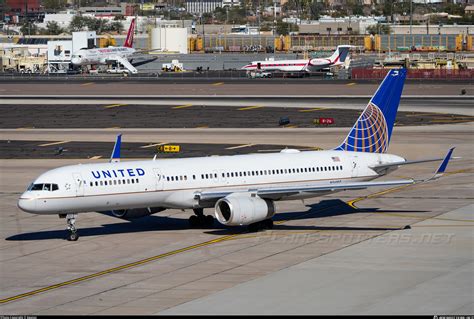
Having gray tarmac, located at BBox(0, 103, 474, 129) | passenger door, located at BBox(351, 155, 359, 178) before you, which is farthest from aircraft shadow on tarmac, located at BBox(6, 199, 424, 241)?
gray tarmac, located at BBox(0, 103, 474, 129)

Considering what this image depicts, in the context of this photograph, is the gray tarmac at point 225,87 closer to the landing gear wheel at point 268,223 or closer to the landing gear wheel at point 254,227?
the landing gear wheel at point 268,223

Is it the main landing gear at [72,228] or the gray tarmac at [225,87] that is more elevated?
the gray tarmac at [225,87]

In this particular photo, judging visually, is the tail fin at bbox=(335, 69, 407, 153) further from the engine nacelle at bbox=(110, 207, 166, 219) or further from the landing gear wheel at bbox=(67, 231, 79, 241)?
the landing gear wheel at bbox=(67, 231, 79, 241)

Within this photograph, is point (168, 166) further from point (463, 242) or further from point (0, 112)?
point (0, 112)

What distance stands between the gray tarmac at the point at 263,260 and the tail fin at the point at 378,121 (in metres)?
4.16

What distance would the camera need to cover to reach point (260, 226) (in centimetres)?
5984

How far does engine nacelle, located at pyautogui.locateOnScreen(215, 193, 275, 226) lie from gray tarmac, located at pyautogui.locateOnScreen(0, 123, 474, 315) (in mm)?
1121

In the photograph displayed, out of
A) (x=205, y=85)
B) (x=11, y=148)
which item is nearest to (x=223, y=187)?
(x=11, y=148)

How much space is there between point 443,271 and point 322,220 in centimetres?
1548

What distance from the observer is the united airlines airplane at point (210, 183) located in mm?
56062

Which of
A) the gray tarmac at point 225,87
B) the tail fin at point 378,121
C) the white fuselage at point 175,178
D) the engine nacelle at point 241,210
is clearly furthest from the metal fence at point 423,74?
the engine nacelle at point 241,210

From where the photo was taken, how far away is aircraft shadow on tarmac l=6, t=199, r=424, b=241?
59.7 meters

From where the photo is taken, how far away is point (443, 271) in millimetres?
48750

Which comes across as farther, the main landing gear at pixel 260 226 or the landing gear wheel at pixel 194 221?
the landing gear wheel at pixel 194 221
